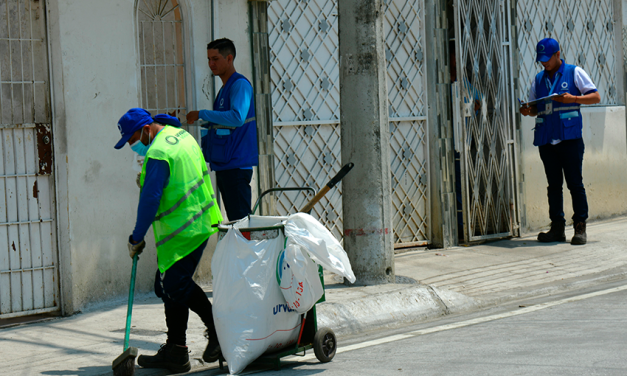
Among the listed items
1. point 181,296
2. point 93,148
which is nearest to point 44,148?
point 93,148

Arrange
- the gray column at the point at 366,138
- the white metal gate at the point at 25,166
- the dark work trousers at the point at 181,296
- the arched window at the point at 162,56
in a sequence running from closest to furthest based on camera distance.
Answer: the dark work trousers at the point at 181,296, the white metal gate at the point at 25,166, the gray column at the point at 366,138, the arched window at the point at 162,56

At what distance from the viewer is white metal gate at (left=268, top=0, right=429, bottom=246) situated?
25.7ft

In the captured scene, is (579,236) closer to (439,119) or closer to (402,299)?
(439,119)

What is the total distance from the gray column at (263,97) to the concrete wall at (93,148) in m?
1.26

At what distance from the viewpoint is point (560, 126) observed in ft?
28.3

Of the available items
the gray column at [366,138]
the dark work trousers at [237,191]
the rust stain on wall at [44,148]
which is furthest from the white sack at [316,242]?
the rust stain on wall at [44,148]

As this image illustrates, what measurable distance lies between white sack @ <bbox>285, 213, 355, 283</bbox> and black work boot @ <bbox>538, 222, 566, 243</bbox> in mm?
4990

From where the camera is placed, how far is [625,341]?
4.78m

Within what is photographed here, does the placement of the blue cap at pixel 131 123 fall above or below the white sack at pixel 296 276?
above

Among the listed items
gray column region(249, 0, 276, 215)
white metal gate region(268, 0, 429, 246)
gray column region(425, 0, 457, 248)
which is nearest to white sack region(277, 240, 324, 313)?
gray column region(249, 0, 276, 215)

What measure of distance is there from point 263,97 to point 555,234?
3909mm

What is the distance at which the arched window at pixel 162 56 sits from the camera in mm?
7012

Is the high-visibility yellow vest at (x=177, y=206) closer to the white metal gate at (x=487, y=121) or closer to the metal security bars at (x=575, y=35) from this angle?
the white metal gate at (x=487, y=121)

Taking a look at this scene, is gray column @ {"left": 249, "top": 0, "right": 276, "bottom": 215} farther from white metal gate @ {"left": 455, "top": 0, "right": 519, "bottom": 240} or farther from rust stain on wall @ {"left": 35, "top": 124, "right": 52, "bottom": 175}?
white metal gate @ {"left": 455, "top": 0, "right": 519, "bottom": 240}
